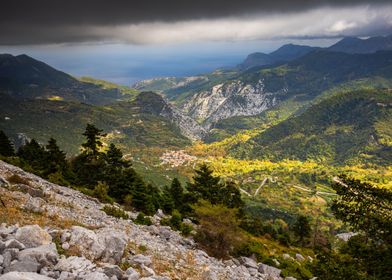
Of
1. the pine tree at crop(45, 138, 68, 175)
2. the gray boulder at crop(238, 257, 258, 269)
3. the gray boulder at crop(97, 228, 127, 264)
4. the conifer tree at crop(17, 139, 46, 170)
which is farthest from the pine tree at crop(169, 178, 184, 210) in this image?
the gray boulder at crop(97, 228, 127, 264)

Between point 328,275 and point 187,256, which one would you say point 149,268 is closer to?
point 187,256

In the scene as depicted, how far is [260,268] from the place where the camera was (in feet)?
184

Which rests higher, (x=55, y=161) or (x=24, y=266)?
(x=24, y=266)

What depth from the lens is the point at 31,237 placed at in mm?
22797

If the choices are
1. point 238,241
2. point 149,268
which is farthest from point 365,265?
point 238,241

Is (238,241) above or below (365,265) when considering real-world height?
below

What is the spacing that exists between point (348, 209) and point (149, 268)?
71.5 ft

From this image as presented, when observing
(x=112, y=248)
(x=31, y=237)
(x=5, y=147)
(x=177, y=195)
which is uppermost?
(x=31, y=237)

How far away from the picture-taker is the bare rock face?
22484mm

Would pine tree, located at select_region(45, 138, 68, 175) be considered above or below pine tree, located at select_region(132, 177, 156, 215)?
above

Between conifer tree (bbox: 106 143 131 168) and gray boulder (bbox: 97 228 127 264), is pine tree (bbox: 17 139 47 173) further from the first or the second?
gray boulder (bbox: 97 228 127 264)

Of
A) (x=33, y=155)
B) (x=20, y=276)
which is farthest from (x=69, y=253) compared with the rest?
(x=33, y=155)

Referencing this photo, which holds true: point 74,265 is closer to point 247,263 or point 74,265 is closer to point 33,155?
point 247,263

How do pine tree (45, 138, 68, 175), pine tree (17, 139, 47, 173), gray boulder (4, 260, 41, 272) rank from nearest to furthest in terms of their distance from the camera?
gray boulder (4, 260, 41, 272) → pine tree (45, 138, 68, 175) → pine tree (17, 139, 47, 173)
